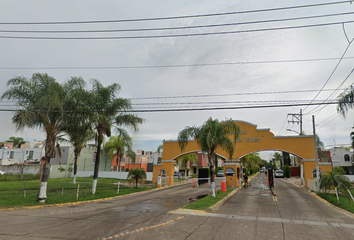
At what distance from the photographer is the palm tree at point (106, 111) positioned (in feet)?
59.2

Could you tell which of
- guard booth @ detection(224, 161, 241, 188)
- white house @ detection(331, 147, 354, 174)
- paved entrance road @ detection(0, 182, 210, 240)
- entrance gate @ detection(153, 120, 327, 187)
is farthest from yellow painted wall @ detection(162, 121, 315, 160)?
white house @ detection(331, 147, 354, 174)

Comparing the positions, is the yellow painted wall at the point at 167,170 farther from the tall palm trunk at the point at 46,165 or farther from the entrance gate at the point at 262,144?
the tall palm trunk at the point at 46,165

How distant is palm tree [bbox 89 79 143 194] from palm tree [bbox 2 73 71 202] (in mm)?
2907

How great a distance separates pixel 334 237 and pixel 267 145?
19.6 metres

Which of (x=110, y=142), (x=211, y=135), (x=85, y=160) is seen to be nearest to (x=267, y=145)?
(x=211, y=135)

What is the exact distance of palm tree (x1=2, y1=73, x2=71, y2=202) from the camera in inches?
551

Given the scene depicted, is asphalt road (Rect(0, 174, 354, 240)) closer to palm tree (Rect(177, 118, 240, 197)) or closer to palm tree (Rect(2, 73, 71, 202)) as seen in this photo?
palm tree (Rect(2, 73, 71, 202))

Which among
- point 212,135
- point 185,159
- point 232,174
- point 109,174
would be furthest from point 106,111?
point 185,159

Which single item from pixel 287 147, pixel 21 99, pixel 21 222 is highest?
pixel 21 99

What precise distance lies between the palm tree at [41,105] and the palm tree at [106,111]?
2.91 meters

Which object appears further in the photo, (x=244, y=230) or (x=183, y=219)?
(x=183, y=219)

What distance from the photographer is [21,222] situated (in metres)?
9.21

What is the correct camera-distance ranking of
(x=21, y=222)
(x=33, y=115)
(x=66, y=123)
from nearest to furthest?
(x=21, y=222), (x=33, y=115), (x=66, y=123)

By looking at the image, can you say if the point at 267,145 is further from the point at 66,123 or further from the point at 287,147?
the point at 66,123
